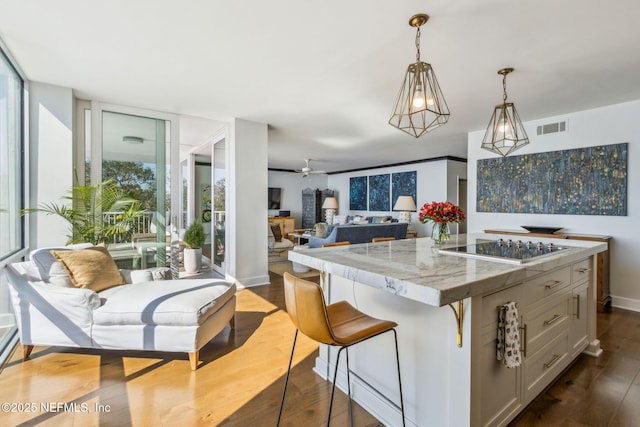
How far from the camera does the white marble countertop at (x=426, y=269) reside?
1.22 metres

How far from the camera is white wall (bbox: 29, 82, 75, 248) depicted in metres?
3.09


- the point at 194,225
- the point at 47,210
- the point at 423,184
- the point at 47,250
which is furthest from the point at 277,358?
the point at 423,184

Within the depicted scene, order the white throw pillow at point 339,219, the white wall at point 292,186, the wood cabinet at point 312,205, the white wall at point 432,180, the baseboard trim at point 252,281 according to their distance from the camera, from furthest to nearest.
Answer: the wood cabinet at point 312,205 < the white wall at point 292,186 < the white throw pillow at point 339,219 < the white wall at point 432,180 < the baseboard trim at point 252,281

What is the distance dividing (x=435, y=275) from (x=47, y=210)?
12.0 feet

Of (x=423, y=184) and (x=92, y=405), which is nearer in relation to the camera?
(x=92, y=405)

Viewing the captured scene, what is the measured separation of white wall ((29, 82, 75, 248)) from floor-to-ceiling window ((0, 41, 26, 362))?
9cm

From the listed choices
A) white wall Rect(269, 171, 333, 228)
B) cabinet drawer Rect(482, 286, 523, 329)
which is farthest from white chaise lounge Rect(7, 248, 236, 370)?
white wall Rect(269, 171, 333, 228)

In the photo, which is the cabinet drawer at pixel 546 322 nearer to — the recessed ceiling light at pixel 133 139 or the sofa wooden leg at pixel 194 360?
the sofa wooden leg at pixel 194 360

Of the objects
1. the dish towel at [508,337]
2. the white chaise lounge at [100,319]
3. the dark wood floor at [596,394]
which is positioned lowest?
the dark wood floor at [596,394]

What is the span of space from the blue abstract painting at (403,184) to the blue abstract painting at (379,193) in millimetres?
178

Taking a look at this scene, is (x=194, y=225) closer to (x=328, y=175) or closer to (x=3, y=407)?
(x=3, y=407)

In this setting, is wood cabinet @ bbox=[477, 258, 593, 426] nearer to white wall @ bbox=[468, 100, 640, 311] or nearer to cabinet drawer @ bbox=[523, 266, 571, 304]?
cabinet drawer @ bbox=[523, 266, 571, 304]

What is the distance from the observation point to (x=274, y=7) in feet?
6.40

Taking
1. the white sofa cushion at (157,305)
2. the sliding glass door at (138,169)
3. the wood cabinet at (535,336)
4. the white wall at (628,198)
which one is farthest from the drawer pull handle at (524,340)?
the sliding glass door at (138,169)
